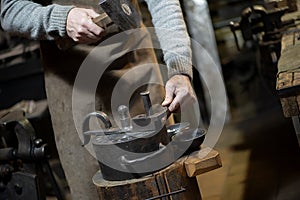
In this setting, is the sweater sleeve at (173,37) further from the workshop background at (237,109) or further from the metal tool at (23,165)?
the workshop background at (237,109)

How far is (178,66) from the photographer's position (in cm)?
165

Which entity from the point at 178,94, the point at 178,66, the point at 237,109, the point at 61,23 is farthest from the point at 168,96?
the point at 237,109

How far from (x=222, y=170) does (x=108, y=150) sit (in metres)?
1.78

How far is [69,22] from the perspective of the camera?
157cm

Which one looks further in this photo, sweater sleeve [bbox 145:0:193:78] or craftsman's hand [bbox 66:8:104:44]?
sweater sleeve [bbox 145:0:193:78]

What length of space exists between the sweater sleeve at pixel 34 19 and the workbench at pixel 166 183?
50cm

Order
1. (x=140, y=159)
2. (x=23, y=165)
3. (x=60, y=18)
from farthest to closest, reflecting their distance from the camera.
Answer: (x=23, y=165) < (x=60, y=18) < (x=140, y=159)

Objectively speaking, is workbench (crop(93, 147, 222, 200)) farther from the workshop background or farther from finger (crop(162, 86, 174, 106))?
the workshop background

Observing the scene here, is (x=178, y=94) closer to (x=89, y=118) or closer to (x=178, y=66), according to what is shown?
(x=178, y=66)

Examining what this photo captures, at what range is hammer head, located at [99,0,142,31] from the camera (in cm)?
144

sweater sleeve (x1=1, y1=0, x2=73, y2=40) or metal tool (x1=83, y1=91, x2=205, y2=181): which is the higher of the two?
sweater sleeve (x1=1, y1=0, x2=73, y2=40)

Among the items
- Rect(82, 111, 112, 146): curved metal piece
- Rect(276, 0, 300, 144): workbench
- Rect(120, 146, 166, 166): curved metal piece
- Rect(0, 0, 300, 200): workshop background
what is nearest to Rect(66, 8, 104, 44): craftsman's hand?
Rect(82, 111, 112, 146): curved metal piece

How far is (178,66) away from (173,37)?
97 millimetres

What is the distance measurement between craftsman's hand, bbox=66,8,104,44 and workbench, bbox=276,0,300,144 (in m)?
0.53
